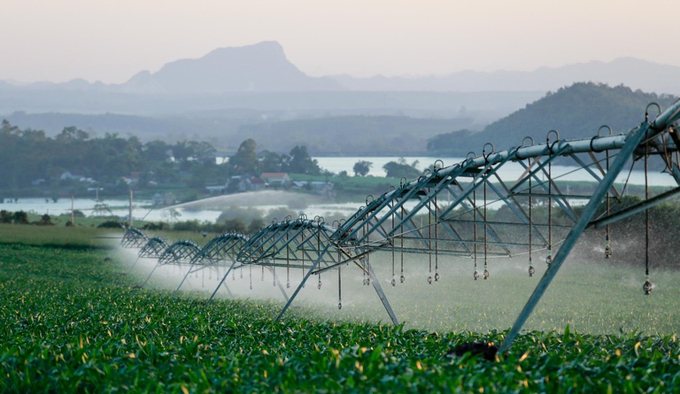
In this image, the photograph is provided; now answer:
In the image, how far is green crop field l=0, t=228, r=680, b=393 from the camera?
924 centimetres

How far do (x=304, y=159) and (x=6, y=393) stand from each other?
139 m

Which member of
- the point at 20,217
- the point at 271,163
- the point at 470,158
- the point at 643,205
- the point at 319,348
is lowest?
the point at 20,217

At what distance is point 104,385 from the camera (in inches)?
407

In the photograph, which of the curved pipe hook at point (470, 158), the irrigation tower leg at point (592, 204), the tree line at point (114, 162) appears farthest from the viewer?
the tree line at point (114, 162)

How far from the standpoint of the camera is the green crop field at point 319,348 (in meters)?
9.24

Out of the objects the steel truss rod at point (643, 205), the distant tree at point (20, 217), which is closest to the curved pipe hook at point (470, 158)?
the steel truss rod at point (643, 205)

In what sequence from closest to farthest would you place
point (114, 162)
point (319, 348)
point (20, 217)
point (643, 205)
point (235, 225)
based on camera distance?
point (643, 205) < point (319, 348) < point (20, 217) < point (235, 225) < point (114, 162)

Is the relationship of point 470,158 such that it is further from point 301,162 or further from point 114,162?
point 114,162

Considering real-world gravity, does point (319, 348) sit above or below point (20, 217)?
above

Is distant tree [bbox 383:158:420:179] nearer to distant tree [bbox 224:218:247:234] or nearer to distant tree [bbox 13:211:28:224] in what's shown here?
distant tree [bbox 224:218:247:234]

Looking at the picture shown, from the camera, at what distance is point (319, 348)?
41.8 feet

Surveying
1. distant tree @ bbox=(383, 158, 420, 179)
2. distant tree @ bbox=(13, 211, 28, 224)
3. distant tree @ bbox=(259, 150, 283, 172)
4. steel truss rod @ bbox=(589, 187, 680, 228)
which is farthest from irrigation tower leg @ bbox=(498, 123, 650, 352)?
distant tree @ bbox=(259, 150, 283, 172)

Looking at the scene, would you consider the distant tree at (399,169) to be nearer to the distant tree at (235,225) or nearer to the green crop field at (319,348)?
the distant tree at (235,225)

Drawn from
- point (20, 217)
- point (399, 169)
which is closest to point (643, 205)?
point (20, 217)
